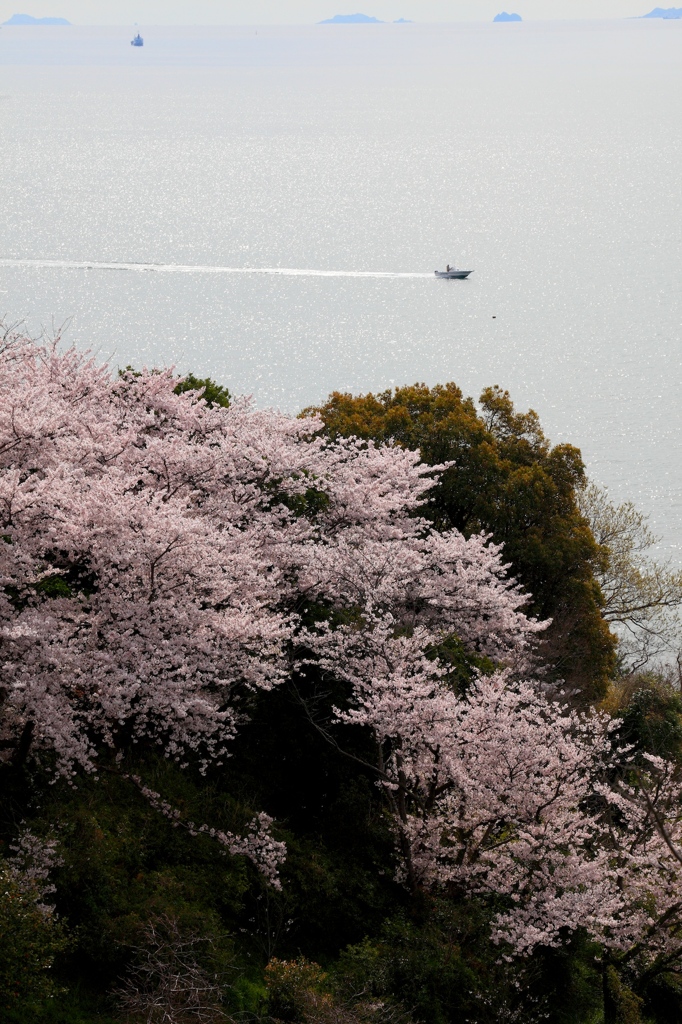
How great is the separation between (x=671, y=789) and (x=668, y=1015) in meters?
4.65

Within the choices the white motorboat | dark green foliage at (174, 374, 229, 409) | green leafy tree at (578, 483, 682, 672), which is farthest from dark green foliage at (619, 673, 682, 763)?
the white motorboat

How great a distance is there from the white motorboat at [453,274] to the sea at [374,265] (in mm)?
871

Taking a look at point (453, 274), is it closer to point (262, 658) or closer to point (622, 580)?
point (622, 580)

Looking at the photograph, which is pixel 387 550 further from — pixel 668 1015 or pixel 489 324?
pixel 489 324

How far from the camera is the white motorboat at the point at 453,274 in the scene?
Answer: 96.0 metres

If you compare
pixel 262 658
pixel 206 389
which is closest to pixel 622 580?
pixel 206 389

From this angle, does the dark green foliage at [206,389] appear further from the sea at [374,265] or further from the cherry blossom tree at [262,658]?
the sea at [374,265]

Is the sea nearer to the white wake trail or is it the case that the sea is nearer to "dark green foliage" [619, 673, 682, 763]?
the white wake trail

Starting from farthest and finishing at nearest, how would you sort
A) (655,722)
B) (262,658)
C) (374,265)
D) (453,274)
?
(374,265)
(453,274)
(655,722)
(262,658)

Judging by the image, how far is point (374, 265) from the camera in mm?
100375

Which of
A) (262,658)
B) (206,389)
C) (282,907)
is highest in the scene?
(206,389)

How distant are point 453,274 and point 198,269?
2200 centimetres

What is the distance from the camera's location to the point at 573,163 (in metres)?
155

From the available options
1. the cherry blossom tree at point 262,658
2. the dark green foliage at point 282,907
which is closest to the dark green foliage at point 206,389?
the cherry blossom tree at point 262,658
